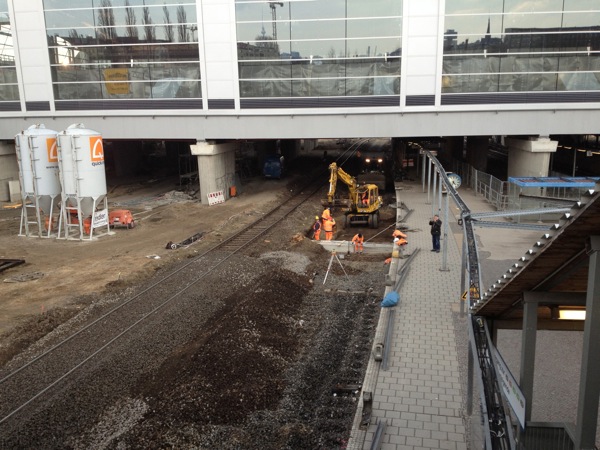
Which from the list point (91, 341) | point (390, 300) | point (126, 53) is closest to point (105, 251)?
point (91, 341)

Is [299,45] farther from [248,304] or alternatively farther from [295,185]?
[248,304]

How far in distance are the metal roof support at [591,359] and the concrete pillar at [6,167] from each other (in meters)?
39.6

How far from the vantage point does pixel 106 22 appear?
32.6 metres

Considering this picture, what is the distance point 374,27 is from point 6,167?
27171mm

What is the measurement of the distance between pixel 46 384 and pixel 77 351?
1553mm

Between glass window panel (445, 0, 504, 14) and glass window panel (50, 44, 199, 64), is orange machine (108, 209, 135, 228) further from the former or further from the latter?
glass window panel (445, 0, 504, 14)

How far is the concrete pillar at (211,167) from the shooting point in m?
33.6

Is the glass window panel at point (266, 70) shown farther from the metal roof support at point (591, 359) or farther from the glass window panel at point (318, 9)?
the metal roof support at point (591, 359)

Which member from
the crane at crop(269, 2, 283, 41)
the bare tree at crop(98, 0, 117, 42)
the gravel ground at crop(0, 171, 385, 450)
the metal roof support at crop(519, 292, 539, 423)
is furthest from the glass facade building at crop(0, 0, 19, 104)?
the metal roof support at crop(519, 292, 539, 423)

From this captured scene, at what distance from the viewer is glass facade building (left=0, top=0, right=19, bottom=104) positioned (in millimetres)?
33719

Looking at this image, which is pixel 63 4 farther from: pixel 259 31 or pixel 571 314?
pixel 571 314

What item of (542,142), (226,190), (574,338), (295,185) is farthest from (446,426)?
(295,185)

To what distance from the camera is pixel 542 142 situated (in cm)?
3109

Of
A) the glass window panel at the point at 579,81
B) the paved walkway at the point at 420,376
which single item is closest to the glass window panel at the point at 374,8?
the glass window panel at the point at 579,81
